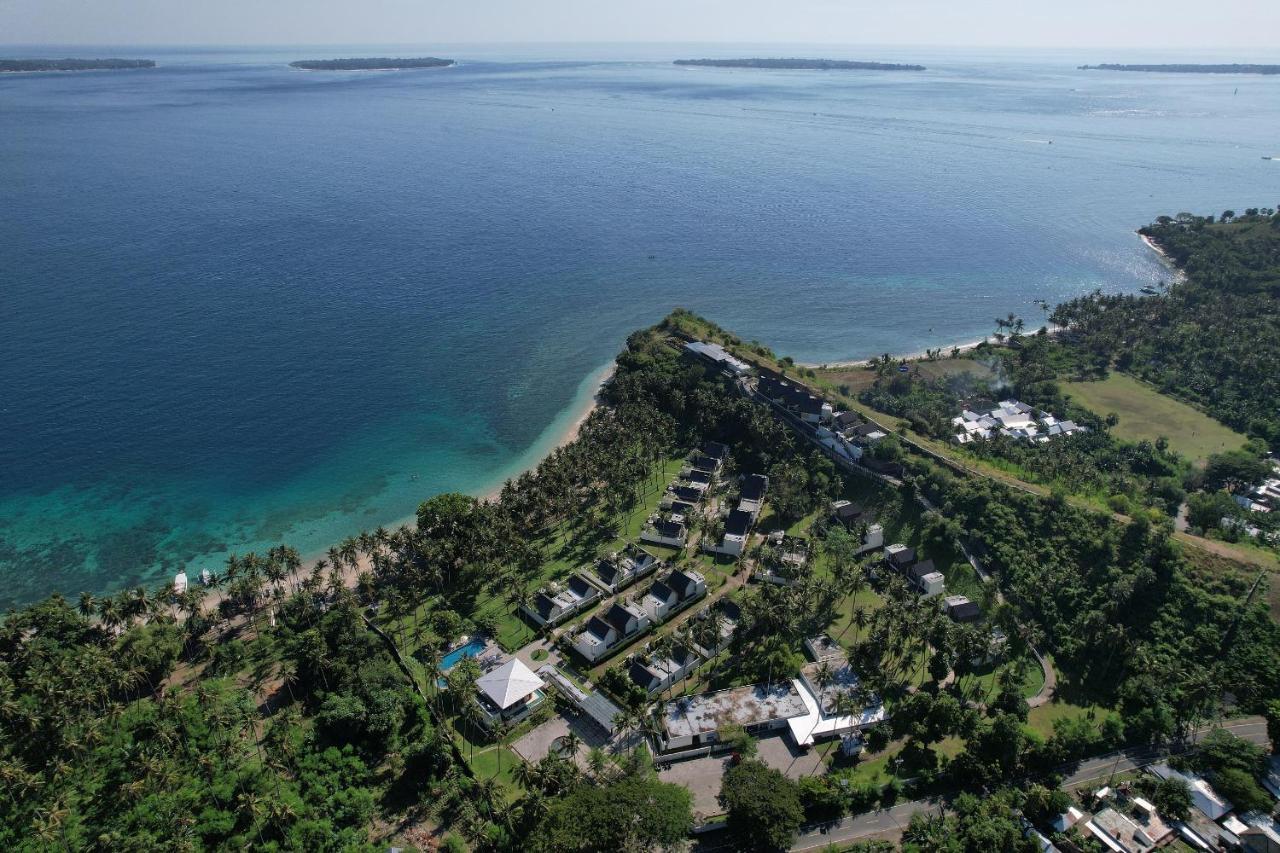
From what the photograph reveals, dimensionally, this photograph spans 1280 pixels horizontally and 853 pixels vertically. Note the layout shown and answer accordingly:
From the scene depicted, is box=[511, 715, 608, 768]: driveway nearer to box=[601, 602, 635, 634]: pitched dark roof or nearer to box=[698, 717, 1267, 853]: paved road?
box=[601, 602, 635, 634]: pitched dark roof

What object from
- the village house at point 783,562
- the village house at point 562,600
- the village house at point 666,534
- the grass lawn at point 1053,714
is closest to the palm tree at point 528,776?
the village house at point 562,600

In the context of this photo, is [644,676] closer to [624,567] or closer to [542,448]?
[624,567]

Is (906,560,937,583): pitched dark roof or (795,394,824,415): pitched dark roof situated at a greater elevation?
(795,394,824,415): pitched dark roof

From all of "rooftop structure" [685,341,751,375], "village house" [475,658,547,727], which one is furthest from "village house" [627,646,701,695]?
"rooftop structure" [685,341,751,375]

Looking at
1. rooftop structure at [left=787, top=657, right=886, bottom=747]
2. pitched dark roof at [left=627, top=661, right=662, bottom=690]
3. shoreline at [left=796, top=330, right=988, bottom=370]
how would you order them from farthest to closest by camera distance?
shoreline at [left=796, top=330, right=988, bottom=370] → pitched dark roof at [left=627, top=661, right=662, bottom=690] → rooftop structure at [left=787, top=657, right=886, bottom=747]

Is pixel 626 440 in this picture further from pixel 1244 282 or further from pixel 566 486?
pixel 1244 282

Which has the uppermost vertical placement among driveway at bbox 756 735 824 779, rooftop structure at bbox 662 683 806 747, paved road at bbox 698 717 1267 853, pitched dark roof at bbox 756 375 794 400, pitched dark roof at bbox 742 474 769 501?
pitched dark roof at bbox 756 375 794 400
